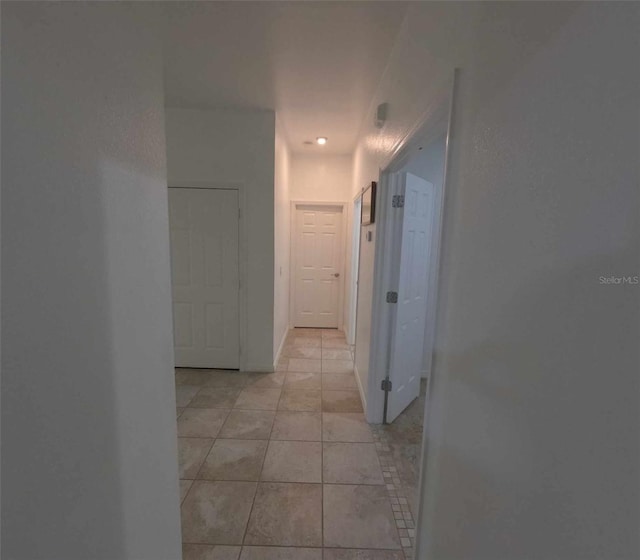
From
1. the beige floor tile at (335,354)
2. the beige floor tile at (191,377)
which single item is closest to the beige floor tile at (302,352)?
the beige floor tile at (335,354)

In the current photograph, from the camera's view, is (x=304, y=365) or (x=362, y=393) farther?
(x=304, y=365)

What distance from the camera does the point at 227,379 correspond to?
10.3 ft

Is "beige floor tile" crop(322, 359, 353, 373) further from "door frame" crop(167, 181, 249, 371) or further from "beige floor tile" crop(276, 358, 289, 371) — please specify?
"door frame" crop(167, 181, 249, 371)

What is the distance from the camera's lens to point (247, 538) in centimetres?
151

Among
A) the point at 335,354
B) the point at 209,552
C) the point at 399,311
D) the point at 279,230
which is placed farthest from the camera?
the point at 335,354

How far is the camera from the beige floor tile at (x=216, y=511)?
1515 mm

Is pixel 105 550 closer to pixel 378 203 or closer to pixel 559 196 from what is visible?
pixel 559 196

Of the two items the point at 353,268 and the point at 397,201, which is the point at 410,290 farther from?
the point at 353,268

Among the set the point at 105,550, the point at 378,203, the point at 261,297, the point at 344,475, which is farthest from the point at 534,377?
the point at 261,297

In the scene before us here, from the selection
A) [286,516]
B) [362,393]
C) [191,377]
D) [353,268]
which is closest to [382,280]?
[362,393]

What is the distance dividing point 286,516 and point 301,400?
116 centimetres

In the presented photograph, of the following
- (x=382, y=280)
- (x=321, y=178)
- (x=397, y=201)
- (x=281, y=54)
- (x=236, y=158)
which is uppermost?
(x=281, y=54)

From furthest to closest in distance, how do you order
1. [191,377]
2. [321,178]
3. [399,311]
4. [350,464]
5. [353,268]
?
[321,178], [353,268], [191,377], [399,311], [350,464]

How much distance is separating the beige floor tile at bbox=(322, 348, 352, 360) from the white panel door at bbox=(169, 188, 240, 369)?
3.53 ft
